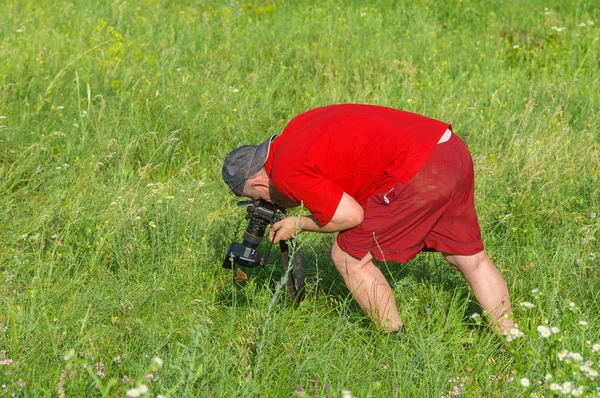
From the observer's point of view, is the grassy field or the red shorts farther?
the red shorts

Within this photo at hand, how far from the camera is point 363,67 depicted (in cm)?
729

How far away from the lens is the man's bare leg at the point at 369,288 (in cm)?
377

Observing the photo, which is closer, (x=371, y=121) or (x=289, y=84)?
(x=371, y=121)

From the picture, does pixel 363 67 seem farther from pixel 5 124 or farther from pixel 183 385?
pixel 183 385

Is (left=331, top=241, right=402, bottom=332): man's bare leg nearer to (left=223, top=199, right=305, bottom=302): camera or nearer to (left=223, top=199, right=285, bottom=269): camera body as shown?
(left=223, top=199, right=305, bottom=302): camera

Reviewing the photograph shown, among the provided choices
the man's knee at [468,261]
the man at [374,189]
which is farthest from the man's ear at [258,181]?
the man's knee at [468,261]

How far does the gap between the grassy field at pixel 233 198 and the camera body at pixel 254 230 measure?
0.23 meters

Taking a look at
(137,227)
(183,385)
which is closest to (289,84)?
(137,227)

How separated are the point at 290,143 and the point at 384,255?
672mm

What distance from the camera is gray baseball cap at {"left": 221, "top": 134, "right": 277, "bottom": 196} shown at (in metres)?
3.74

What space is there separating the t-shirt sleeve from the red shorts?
234 millimetres

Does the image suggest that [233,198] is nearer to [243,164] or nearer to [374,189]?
[243,164]

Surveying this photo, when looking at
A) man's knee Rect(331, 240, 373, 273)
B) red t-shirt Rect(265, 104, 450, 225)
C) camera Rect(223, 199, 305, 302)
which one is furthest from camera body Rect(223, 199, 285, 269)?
man's knee Rect(331, 240, 373, 273)

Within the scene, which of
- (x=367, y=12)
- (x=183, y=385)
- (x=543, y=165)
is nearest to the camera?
(x=183, y=385)
